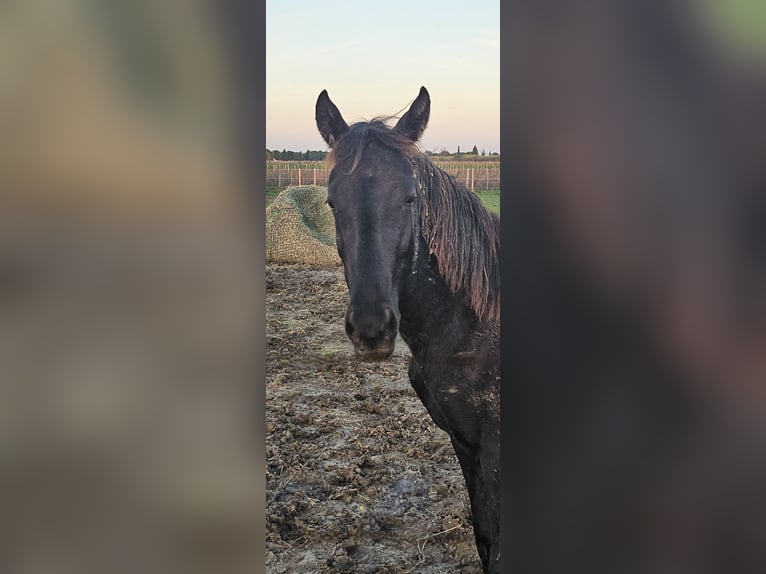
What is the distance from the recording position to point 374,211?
133 cm

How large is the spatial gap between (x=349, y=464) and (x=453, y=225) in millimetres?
701

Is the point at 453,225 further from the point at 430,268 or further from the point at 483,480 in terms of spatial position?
the point at 483,480

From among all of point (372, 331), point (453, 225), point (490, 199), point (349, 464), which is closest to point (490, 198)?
point (490, 199)

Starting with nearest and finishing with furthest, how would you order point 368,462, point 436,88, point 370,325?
point 370,325 → point 436,88 → point 368,462

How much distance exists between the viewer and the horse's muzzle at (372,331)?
1.23 metres

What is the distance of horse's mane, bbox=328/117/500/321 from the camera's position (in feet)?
4.50

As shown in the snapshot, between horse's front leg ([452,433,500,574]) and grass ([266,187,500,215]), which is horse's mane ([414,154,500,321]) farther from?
horse's front leg ([452,433,500,574])
